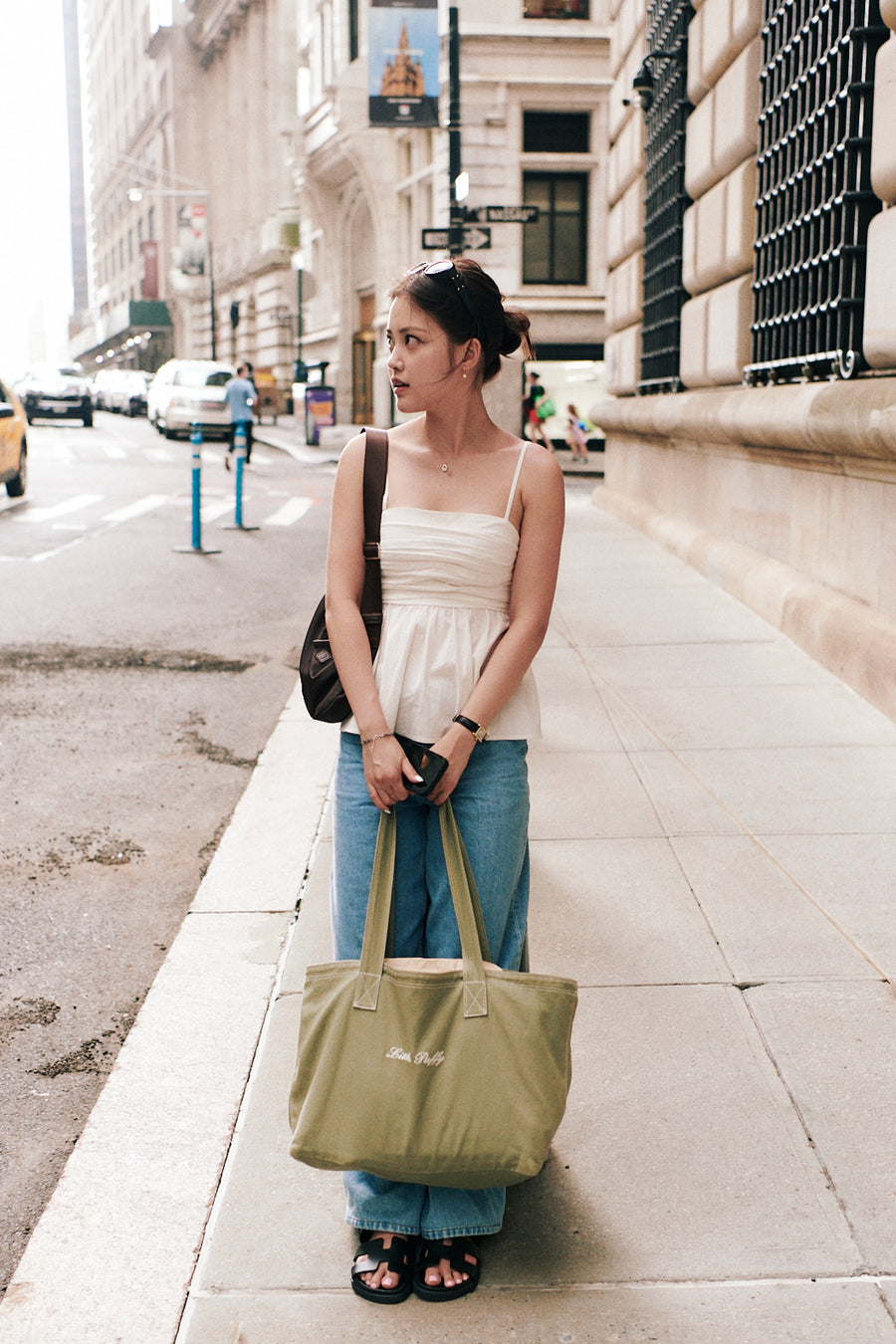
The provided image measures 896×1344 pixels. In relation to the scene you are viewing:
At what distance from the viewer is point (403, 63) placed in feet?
84.0

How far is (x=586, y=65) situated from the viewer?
34.3 meters

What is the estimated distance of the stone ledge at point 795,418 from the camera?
6.74m

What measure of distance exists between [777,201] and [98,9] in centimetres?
12189

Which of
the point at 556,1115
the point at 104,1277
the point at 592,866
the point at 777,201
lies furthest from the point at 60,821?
the point at 777,201

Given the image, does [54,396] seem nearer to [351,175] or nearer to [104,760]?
[351,175]

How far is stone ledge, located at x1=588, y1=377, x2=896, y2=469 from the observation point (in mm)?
6738

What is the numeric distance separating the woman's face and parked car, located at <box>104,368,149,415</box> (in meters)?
51.1

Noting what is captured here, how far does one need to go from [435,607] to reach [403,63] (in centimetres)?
2543

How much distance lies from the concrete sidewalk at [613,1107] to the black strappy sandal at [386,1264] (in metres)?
0.03

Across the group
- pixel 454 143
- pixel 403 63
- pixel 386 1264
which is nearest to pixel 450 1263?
pixel 386 1264

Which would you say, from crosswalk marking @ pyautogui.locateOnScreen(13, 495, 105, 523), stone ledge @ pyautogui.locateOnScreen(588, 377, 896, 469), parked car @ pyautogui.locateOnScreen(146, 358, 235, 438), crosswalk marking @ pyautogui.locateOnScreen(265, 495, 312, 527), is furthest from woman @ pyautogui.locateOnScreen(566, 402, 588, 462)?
stone ledge @ pyautogui.locateOnScreen(588, 377, 896, 469)

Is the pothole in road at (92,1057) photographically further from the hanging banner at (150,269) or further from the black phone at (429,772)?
the hanging banner at (150,269)

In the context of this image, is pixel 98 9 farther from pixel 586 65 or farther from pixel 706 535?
pixel 706 535

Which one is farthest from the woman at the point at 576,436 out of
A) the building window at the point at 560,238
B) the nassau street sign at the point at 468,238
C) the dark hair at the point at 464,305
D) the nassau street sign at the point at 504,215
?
the dark hair at the point at 464,305
